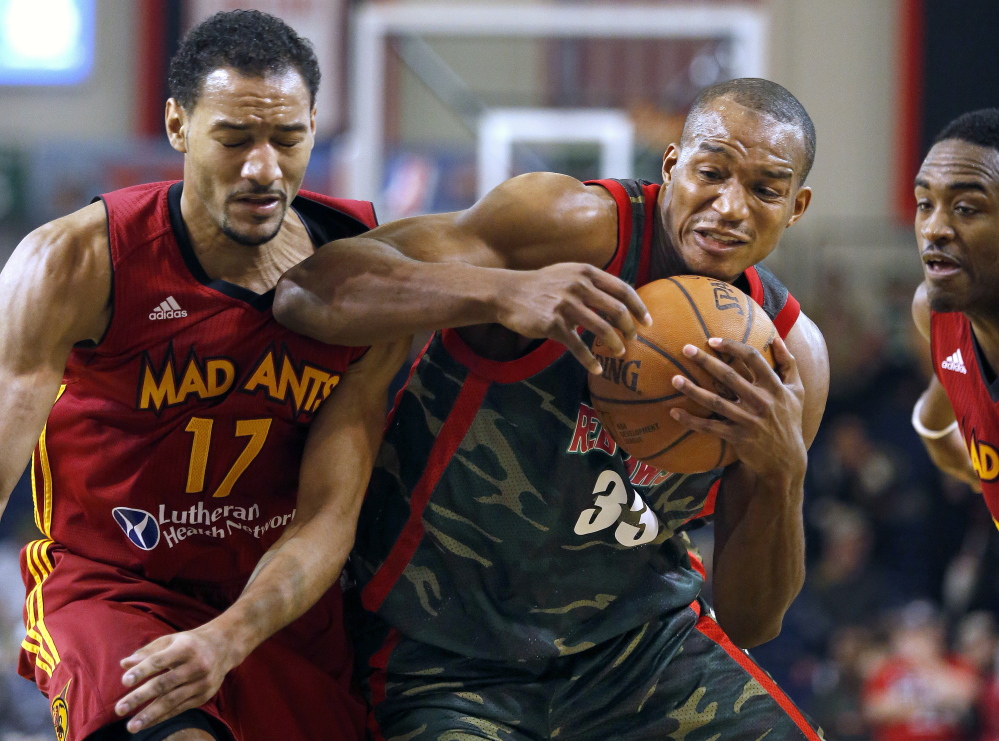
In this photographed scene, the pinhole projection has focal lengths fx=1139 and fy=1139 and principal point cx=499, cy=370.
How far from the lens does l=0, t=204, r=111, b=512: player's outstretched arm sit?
2400 mm

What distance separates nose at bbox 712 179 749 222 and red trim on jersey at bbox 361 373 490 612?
0.68 metres

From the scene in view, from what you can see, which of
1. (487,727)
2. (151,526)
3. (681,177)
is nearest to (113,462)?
(151,526)

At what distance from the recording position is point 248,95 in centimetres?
255

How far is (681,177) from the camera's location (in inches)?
103

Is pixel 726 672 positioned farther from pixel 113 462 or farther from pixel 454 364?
pixel 113 462

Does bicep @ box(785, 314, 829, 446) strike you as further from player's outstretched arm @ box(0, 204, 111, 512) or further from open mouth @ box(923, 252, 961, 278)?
player's outstretched arm @ box(0, 204, 111, 512)

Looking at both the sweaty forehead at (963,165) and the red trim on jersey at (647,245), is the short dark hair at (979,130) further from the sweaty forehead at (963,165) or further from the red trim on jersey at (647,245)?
the red trim on jersey at (647,245)

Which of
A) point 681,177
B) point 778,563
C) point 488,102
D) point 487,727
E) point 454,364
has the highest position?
point 488,102

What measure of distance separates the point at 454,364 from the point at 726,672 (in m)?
1.05

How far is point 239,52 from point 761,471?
1.50 metres

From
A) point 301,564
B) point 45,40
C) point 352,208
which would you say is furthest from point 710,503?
point 45,40

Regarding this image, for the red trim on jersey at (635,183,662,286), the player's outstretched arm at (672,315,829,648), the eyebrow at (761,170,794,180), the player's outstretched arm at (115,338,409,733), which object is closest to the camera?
the player's outstretched arm at (115,338,409,733)

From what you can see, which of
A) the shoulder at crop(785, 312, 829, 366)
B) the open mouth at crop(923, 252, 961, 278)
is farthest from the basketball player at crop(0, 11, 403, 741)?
the open mouth at crop(923, 252, 961, 278)

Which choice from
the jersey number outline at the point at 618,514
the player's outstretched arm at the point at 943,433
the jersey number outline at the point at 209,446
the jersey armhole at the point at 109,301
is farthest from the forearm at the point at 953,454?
the jersey armhole at the point at 109,301
